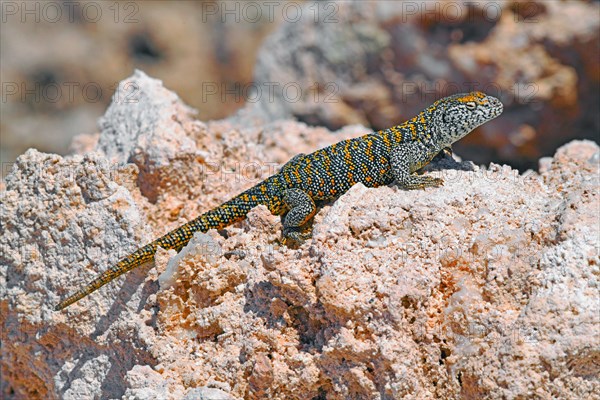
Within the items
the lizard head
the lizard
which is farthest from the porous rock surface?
the lizard head

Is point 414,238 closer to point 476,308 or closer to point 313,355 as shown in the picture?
point 476,308

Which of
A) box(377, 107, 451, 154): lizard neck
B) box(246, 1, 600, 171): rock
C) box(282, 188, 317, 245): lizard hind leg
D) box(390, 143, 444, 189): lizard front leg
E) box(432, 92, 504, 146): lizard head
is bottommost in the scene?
box(282, 188, 317, 245): lizard hind leg

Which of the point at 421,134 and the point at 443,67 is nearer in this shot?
the point at 421,134

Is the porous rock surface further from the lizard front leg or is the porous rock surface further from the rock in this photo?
the rock

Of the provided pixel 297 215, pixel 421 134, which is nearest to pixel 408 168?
pixel 421 134

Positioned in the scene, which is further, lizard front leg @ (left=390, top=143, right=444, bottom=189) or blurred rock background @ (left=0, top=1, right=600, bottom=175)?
blurred rock background @ (left=0, top=1, right=600, bottom=175)

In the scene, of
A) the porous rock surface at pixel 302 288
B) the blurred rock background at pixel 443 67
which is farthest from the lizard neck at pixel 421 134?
the blurred rock background at pixel 443 67

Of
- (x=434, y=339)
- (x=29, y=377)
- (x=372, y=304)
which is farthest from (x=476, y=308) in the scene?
(x=29, y=377)

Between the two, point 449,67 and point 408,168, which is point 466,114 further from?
point 449,67
